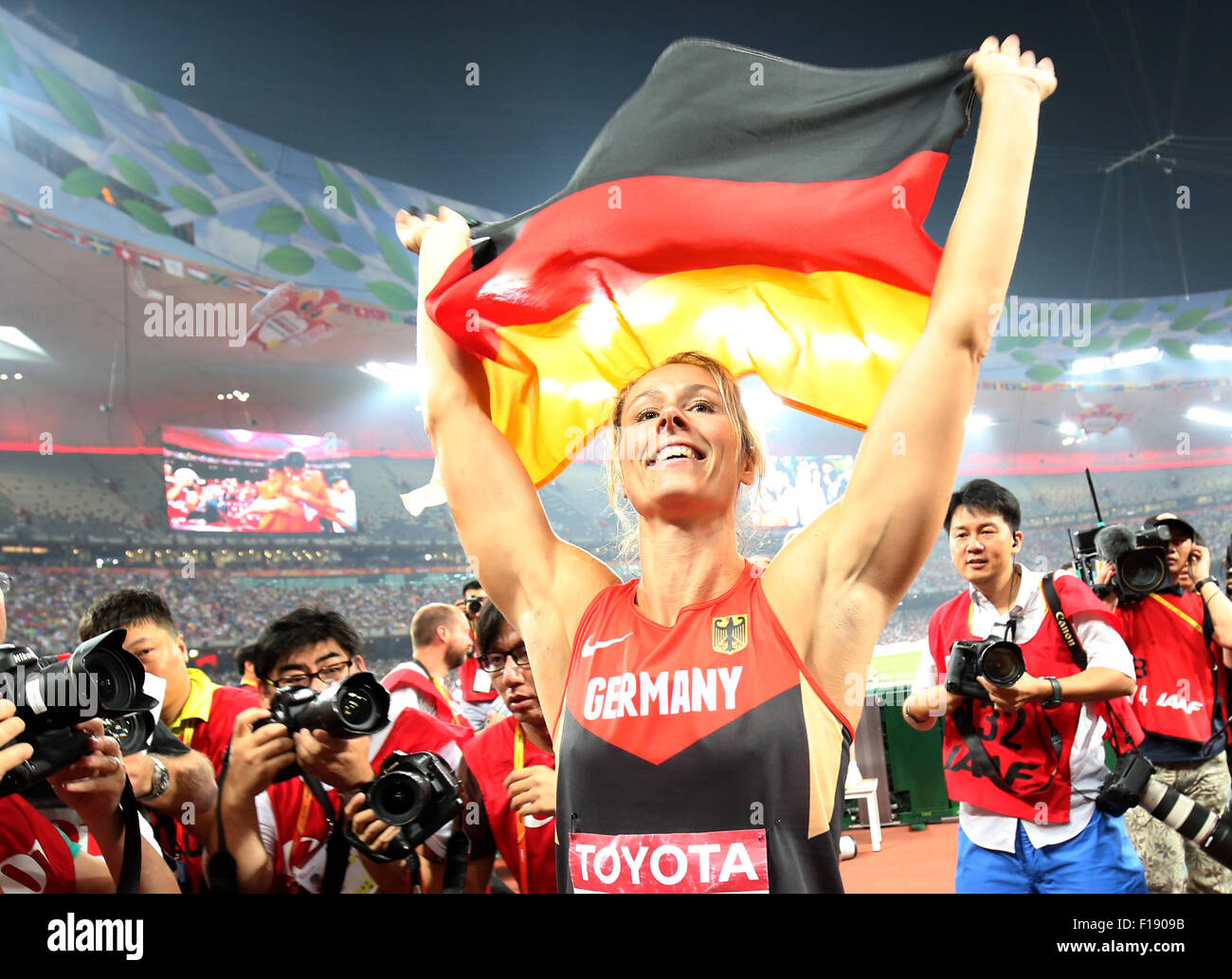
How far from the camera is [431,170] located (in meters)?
11.4

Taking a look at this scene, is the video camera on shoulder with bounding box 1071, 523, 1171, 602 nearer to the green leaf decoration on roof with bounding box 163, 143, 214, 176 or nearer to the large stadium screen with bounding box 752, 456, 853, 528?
the large stadium screen with bounding box 752, 456, 853, 528

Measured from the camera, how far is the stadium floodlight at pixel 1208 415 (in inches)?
664

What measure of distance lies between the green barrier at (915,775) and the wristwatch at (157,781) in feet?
17.3

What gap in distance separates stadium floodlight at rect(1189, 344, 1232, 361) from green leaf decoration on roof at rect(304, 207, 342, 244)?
14546mm

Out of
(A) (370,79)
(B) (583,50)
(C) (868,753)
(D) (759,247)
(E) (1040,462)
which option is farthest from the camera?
(E) (1040,462)

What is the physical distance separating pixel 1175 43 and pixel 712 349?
7.90m

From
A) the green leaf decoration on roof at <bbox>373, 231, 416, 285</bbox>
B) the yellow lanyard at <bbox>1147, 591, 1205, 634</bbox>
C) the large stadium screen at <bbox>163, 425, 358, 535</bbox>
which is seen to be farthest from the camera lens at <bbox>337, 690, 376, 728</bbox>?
the large stadium screen at <bbox>163, 425, 358, 535</bbox>

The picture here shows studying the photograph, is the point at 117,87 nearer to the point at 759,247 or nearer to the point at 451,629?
the point at 451,629

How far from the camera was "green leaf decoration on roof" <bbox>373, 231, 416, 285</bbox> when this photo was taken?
1395 centimetres

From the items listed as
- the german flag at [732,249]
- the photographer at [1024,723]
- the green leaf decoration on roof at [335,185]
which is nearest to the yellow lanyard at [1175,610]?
the photographer at [1024,723]

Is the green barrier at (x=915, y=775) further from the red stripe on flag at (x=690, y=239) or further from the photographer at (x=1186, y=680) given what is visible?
the red stripe on flag at (x=690, y=239)

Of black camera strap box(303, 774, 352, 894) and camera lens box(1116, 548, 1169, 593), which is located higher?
camera lens box(1116, 548, 1169, 593)

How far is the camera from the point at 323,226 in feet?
46.4

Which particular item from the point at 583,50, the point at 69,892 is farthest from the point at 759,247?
the point at 583,50
